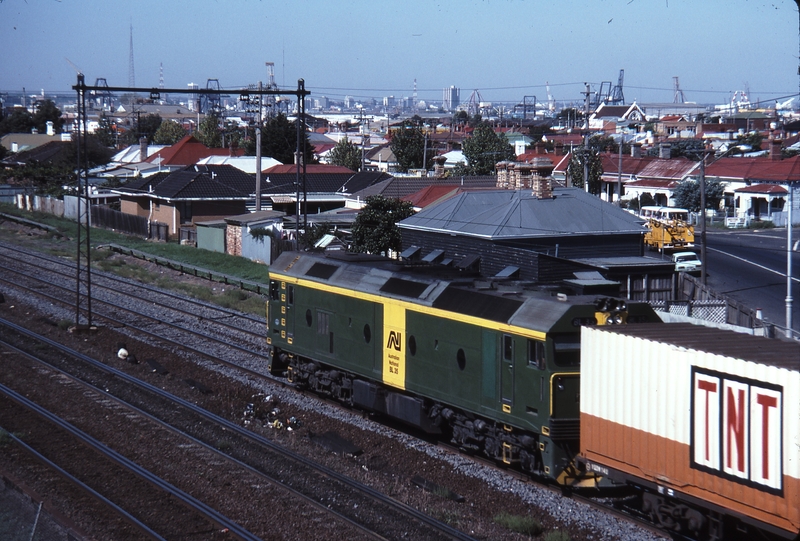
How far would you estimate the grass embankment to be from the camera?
117 feet

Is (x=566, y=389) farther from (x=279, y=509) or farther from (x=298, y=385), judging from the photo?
(x=298, y=385)

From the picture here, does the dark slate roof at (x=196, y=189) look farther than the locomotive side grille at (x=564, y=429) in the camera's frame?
Yes

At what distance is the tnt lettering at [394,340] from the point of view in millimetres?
17477

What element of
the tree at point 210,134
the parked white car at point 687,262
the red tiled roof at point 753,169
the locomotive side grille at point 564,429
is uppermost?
the tree at point 210,134

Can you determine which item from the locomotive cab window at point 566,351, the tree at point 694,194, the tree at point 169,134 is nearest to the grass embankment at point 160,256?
the locomotive cab window at point 566,351

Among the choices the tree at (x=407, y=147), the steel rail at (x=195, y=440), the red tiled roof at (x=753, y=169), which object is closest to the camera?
the steel rail at (x=195, y=440)

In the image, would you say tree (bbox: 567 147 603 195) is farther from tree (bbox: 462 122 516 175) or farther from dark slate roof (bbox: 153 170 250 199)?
dark slate roof (bbox: 153 170 250 199)

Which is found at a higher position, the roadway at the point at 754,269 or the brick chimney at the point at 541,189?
the brick chimney at the point at 541,189

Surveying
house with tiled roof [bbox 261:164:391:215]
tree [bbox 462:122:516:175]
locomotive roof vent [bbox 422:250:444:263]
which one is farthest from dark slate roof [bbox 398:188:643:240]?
tree [bbox 462:122:516:175]

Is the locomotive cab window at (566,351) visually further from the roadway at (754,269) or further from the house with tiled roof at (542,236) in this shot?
the roadway at (754,269)

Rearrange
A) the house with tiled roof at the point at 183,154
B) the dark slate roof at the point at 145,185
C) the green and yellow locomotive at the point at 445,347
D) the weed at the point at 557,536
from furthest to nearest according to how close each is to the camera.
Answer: the house with tiled roof at the point at 183,154 → the dark slate roof at the point at 145,185 → the green and yellow locomotive at the point at 445,347 → the weed at the point at 557,536

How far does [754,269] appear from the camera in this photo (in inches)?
1687

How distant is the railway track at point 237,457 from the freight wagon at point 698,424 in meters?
2.66

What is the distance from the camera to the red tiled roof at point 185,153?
3356 inches
